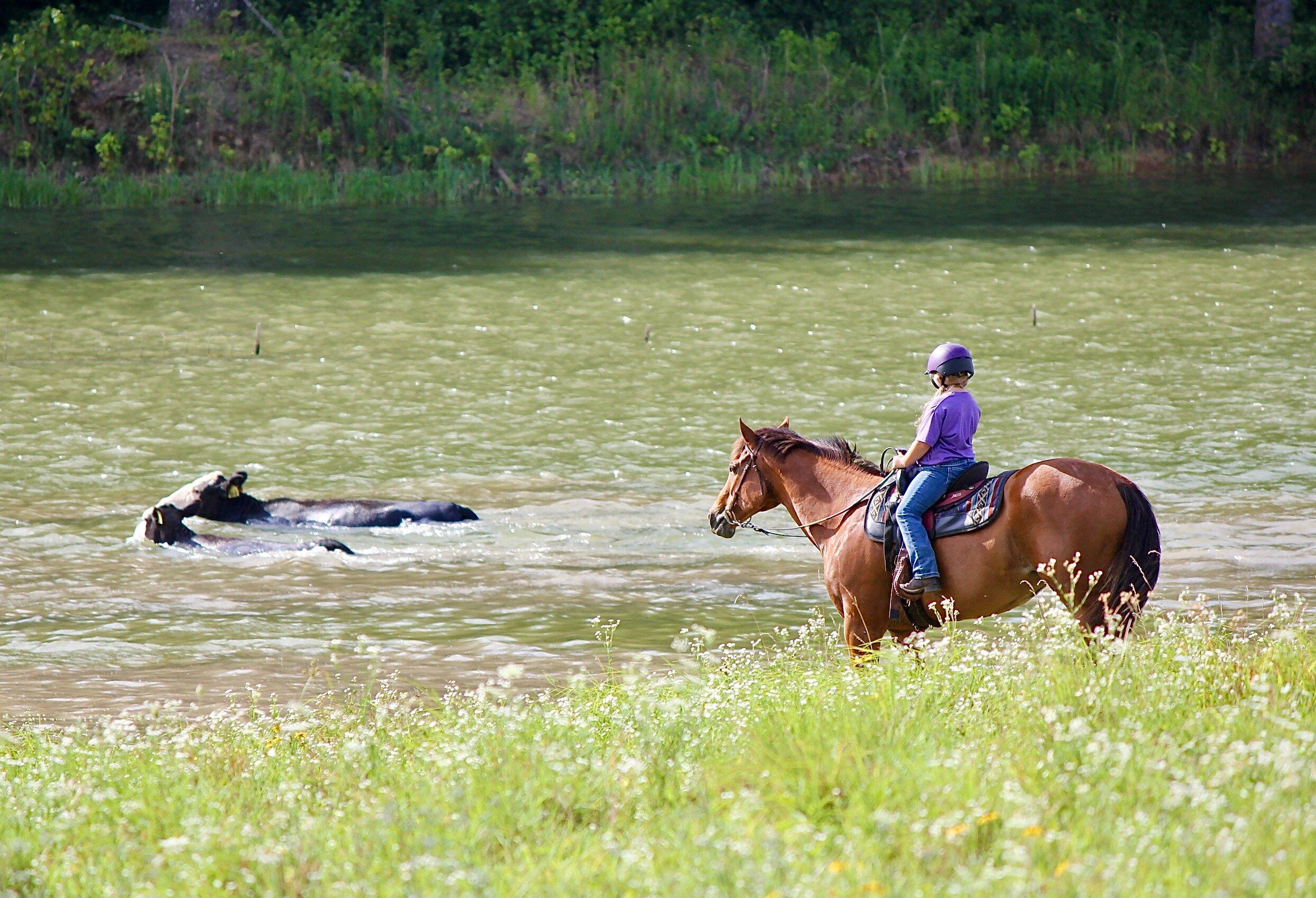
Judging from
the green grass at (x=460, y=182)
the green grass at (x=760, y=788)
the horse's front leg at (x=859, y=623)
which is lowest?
the horse's front leg at (x=859, y=623)

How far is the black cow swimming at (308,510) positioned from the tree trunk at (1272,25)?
1136 inches

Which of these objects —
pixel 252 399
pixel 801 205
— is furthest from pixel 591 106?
pixel 252 399

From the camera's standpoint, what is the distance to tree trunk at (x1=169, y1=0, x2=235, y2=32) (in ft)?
110

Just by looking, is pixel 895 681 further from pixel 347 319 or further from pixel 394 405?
pixel 347 319

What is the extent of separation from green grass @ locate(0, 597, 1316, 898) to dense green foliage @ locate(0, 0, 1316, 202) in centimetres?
2543

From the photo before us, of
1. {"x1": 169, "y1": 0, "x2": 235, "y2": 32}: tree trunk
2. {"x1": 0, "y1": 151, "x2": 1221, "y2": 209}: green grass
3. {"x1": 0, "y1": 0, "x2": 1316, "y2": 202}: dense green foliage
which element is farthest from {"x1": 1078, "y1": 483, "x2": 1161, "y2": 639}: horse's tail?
{"x1": 169, "y1": 0, "x2": 235, "y2": 32}: tree trunk

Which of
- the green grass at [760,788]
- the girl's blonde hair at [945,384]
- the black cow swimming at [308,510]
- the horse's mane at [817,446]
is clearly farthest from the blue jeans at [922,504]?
the black cow swimming at [308,510]

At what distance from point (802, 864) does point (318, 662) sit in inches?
205

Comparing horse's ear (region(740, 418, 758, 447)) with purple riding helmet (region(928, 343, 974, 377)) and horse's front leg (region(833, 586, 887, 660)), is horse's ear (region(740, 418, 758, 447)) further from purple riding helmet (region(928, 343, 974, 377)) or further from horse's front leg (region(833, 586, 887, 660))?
purple riding helmet (region(928, 343, 974, 377))

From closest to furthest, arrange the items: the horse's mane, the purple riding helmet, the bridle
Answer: the purple riding helmet, the bridle, the horse's mane

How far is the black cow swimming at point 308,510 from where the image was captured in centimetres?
1191

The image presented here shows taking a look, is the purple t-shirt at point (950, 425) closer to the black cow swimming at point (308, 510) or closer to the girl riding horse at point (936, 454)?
the girl riding horse at point (936, 454)

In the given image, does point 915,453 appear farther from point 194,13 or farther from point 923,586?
point 194,13

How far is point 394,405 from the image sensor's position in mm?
16234
